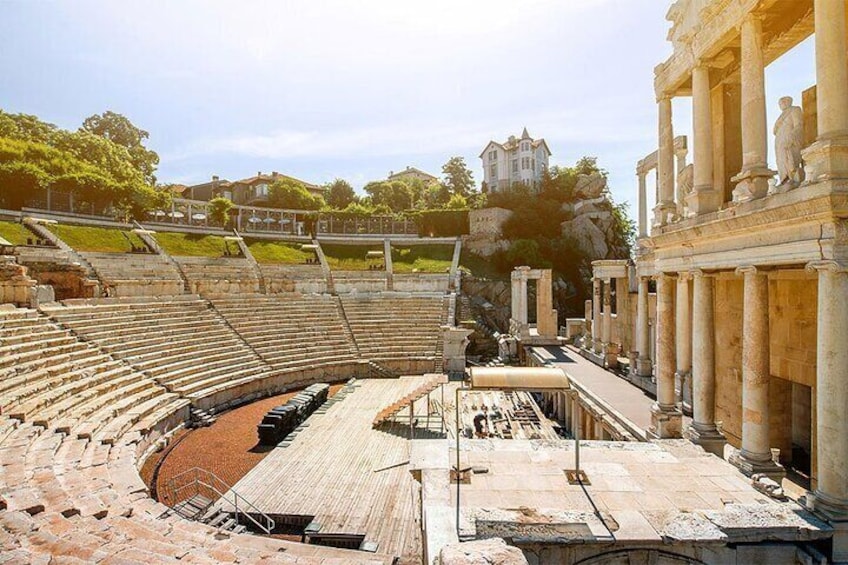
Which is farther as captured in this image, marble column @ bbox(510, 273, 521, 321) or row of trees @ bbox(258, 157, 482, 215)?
row of trees @ bbox(258, 157, 482, 215)

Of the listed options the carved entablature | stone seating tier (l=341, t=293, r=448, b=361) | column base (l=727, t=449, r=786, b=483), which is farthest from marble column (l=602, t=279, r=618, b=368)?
column base (l=727, t=449, r=786, b=483)

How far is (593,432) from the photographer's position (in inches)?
589

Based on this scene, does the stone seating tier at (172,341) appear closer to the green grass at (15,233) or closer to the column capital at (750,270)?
the green grass at (15,233)

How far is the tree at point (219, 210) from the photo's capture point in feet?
146

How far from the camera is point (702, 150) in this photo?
359 inches

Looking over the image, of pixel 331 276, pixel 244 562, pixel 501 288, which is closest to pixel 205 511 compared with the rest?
pixel 244 562

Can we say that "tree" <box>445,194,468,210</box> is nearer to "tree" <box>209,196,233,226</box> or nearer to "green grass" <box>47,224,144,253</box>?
"tree" <box>209,196,233,226</box>

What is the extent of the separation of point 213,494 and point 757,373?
1182cm

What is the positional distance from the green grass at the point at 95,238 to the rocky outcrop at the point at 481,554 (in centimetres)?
3251

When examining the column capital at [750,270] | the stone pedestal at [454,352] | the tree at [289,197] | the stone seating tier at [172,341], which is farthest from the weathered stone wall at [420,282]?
the column capital at [750,270]

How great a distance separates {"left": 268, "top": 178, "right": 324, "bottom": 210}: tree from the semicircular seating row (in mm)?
31347

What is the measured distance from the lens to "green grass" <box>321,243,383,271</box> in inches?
1563

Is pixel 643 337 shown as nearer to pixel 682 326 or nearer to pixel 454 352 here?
pixel 682 326

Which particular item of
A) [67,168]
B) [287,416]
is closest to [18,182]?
[67,168]
